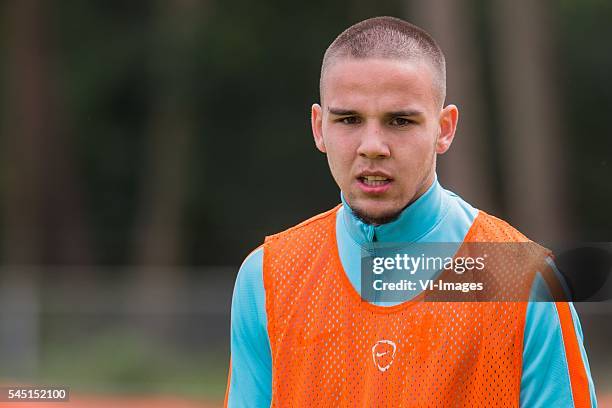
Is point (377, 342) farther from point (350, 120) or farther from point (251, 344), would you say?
point (350, 120)

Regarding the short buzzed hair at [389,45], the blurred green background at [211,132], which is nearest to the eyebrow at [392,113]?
the short buzzed hair at [389,45]

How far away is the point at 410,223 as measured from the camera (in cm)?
290

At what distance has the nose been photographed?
2768mm

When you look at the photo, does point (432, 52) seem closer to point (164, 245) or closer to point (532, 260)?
point (532, 260)

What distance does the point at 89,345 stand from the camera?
12766 millimetres

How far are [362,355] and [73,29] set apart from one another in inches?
832

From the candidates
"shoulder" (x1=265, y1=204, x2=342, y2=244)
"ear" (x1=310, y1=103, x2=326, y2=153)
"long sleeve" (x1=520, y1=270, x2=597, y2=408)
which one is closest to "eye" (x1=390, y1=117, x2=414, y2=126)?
"ear" (x1=310, y1=103, x2=326, y2=153)

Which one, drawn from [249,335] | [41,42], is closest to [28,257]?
[41,42]

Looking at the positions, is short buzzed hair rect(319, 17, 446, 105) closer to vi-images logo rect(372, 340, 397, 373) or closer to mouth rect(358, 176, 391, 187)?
mouth rect(358, 176, 391, 187)

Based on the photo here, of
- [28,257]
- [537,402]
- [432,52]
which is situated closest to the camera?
[537,402]

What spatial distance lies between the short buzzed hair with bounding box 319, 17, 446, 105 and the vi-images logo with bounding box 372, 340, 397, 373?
64 centimetres

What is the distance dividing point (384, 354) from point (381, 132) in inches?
22.2

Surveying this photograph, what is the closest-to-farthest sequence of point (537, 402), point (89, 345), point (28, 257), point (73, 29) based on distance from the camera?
1. point (537, 402)
2. point (89, 345)
3. point (28, 257)
4. point (73, 29)

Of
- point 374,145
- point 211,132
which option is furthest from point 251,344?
point 211,132
